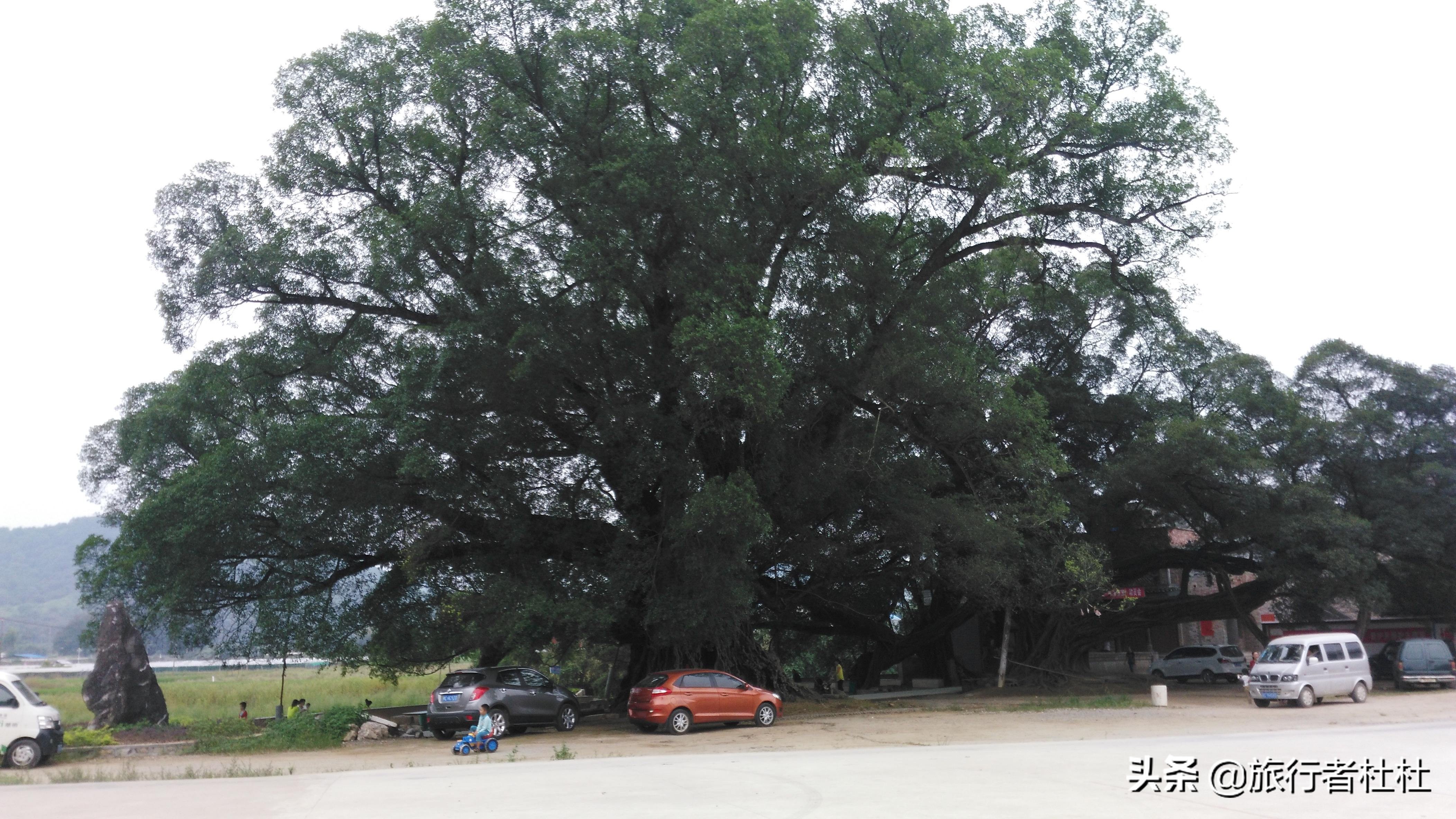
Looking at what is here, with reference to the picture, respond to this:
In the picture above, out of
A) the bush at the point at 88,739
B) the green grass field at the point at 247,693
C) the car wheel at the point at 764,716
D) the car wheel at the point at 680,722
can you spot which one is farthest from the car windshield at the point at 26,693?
the car wheel at the point at 764,716

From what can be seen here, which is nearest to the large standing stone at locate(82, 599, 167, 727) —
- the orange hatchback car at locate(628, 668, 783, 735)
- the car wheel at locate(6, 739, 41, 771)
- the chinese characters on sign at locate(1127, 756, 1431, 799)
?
the car wheel at locate(6, 739, 41, 771)

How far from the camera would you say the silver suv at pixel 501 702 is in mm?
20500

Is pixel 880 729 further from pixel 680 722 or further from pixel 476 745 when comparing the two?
pixel 476 745

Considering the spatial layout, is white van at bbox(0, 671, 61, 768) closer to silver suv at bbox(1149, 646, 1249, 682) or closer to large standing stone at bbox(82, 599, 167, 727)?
large standing stone at bbox(82, 599, 167, 727)

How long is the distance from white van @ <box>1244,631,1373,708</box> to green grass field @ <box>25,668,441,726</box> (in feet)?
75.7

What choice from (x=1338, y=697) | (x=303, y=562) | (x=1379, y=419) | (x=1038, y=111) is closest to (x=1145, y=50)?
(x=1038, y=111)

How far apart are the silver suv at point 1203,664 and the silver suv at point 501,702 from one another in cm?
2439

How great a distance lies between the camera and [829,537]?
26703mm

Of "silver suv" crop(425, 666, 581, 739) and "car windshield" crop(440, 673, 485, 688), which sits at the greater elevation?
"car windshield" crop(440, 673, 485, 688)

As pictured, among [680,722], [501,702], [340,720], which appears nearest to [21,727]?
[340,720]

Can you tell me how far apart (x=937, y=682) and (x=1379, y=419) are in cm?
1683

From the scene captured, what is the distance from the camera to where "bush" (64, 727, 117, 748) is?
19.0 metres

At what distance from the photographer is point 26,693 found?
17234 mm

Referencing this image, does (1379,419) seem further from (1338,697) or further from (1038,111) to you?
(1038,111)
